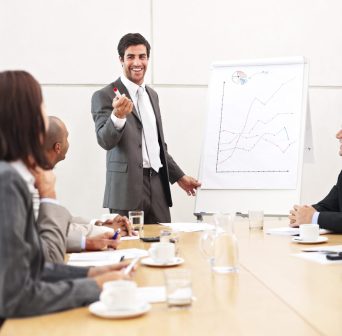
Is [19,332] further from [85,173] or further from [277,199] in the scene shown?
[85,173]

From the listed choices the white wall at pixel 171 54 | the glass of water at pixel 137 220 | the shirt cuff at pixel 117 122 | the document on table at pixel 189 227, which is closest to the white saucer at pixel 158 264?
the glass of water at pixel 137 220

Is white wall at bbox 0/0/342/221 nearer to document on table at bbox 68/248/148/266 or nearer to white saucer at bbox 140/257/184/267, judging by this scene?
document on table at bbox 68/248/148/266

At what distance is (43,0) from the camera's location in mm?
4711

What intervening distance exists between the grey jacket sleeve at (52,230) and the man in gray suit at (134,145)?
1.65 metres

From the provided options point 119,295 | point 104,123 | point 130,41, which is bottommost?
point 119,295

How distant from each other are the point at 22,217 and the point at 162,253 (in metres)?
0.76

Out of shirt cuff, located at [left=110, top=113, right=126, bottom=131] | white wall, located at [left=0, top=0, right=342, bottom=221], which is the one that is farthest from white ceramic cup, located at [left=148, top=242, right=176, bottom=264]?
white wall, located at [left=0, top=0, right=342, bottom=221]

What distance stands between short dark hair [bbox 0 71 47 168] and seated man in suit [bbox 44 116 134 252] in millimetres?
801

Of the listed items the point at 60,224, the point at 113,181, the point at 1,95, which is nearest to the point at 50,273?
the point at 60,224

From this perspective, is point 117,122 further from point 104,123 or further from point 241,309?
point 241,309

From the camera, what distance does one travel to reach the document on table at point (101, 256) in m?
2.00

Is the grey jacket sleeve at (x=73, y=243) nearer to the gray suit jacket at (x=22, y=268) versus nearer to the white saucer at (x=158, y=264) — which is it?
the white saucer at (x=158, y=264)

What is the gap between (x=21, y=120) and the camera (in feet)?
4.28

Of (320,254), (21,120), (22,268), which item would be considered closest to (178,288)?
(22,268)
